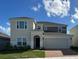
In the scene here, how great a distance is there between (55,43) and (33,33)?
2.78 metres

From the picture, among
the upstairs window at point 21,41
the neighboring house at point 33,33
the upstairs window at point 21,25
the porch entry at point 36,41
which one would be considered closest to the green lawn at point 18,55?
the neighboring house at point 33,33

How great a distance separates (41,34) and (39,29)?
2.26 feet

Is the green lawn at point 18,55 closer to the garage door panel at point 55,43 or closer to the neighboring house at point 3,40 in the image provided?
the neighboring house at point 3,40

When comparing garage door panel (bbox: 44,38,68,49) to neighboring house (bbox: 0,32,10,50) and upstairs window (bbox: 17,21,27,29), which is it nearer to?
upstairs window (bbox: 17,21,27,29)

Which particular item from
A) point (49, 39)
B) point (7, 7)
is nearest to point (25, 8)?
point (7, 7)

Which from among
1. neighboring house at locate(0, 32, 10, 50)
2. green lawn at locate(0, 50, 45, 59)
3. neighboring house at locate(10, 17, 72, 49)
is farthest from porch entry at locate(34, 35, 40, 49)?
green lawn at locate(0, 50, 45, 59)

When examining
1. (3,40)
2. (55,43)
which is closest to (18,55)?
(3,40)

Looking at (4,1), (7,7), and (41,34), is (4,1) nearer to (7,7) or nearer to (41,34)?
(7,7)

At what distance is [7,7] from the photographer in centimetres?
1462

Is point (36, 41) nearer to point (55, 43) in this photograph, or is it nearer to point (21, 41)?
point (21, 41)

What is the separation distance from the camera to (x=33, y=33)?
18.6 m

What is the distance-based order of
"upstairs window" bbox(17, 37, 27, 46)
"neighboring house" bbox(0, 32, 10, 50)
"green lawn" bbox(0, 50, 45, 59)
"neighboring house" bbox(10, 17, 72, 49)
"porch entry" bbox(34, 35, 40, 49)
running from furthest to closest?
"porch entry" bbox(34, 35, 40, 49) < "upstairs window" bbox(17, 37, 27, 46) < "neighboring house" bbox(10, 17, 72, 49) < "neighboring house" bbox(0, 32, 10, 50) < "green lawn" bbox(0, 50, 45, 59)

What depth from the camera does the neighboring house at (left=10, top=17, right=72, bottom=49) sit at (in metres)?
17.5

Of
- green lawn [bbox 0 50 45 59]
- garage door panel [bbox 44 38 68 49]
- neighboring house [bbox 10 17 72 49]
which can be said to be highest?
neighboring house [bbox 10 17 72 49]
